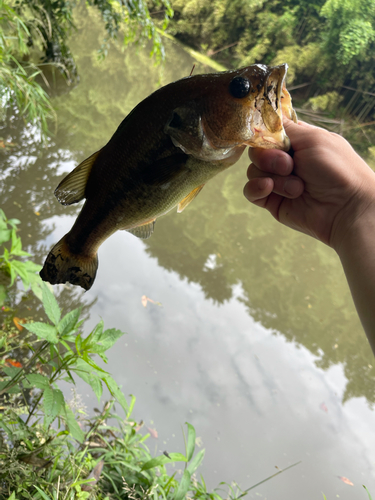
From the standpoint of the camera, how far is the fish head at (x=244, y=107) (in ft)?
3.26

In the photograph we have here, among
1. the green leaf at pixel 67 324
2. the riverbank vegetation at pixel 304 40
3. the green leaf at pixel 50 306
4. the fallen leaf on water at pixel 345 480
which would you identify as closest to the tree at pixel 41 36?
the green leaf at pixel 50 306

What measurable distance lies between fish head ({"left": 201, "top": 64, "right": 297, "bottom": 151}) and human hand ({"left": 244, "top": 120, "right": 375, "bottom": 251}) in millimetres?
260

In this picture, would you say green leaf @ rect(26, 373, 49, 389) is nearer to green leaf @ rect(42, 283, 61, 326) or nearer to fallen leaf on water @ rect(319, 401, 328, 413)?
green leaf @ rect(42, 283, 61, 326)

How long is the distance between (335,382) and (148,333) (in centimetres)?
240

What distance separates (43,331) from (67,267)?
1.83 ft

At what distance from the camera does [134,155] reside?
1.00 meters

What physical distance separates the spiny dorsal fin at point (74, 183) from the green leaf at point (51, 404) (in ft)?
2.72

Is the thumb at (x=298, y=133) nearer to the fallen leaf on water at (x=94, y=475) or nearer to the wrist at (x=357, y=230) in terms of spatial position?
the wrist at (x=357, y=230)

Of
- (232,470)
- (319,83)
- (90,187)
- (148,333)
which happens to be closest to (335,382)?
(232,470)

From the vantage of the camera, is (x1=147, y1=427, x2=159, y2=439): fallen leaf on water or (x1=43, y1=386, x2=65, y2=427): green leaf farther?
(x1=147, y1=427, x2=159, y2=439): fallen leaf on water

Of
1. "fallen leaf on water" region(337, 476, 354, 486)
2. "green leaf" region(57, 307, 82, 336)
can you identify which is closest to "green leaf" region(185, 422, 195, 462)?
"green leaf" region(57, 307, 82, 336)

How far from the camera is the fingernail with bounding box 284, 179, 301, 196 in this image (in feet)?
4.58

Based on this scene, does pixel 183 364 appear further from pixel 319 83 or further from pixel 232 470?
pixel 319 83

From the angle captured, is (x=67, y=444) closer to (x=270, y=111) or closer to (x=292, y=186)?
(x=292, y=186)
